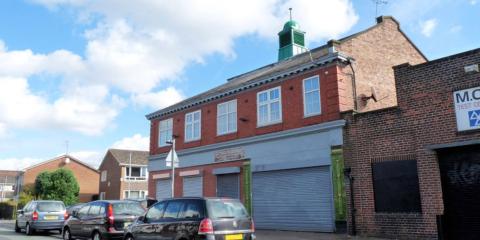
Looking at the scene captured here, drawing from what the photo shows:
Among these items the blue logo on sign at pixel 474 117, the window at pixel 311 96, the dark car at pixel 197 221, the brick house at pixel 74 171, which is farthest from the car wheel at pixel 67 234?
the brick house at pixel 74 171

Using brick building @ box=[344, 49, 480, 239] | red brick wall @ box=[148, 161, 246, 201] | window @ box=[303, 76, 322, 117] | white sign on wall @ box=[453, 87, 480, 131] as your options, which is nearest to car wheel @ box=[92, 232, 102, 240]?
red brick wall @ box=[148, 161, 246, 201]

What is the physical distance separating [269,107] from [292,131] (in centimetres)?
226

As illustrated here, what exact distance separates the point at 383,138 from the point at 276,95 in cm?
631

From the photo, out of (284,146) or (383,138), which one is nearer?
(383,138)

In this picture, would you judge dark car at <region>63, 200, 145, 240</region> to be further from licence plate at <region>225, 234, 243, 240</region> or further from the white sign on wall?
the white sign on wall

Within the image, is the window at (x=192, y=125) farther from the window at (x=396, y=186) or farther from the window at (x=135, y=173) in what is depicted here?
the window at (x=135, y=173)

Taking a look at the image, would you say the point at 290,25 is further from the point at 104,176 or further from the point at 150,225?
the point at 104,176

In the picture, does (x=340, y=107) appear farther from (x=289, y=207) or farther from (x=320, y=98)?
(x=289, y=207)

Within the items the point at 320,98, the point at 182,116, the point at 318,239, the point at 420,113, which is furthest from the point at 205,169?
the point at 420,113

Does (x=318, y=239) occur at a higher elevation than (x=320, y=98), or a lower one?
lower

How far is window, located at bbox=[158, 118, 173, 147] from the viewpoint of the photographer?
27.7m

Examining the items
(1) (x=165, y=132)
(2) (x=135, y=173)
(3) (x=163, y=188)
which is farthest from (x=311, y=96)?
(2) (x=135, y=173)

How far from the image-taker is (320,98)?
18.4 meters

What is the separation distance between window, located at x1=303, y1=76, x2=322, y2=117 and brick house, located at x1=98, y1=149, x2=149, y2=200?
1442 inches
